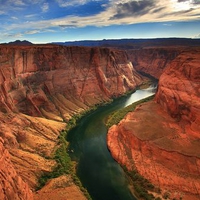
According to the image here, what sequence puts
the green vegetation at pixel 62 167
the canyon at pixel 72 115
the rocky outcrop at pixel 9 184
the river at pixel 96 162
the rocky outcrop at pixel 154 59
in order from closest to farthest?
the rocky outcrop at pixel 9 184 → the canyon at pixel 72 115 → the river at pixel 96 162 → the green vegetation at pixel 62 167 → the rocky outcrop at pixel 154 59

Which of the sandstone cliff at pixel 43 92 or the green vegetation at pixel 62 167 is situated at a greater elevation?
the sandstone cliff at pixel 43 92

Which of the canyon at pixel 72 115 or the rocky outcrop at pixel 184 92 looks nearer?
the canyon at pixel 72 115

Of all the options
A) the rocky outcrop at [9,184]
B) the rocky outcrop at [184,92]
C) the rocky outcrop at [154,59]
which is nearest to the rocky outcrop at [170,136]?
the rocky outcrop at [184,92]

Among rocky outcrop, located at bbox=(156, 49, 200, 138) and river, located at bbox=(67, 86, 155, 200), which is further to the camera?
rocky outcrop, located at bbox=(156, 49, 200, 138)

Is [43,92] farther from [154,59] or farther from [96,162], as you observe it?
[154,59]

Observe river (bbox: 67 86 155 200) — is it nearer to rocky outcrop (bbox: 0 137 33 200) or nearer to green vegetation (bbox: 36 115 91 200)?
green vegetation (bbox: 36 115 91 200)

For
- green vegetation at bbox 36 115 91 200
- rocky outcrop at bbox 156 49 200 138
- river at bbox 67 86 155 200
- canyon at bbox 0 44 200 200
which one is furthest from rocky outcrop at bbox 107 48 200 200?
green vegetation at bbox 36 115 91 200

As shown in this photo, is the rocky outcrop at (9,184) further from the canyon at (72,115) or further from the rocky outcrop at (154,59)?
the rocky outcrop at (154,59)
